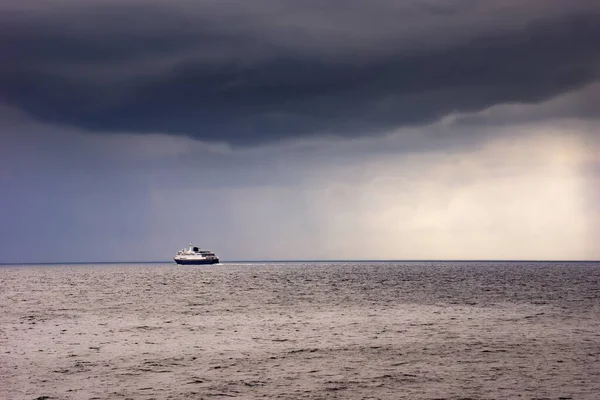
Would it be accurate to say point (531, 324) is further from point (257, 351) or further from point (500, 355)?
point (257, 351)

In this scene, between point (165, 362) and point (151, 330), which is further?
point (151, 330)

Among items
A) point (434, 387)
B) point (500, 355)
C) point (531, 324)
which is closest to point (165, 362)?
point (434, 387)

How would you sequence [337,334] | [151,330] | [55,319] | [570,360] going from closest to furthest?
[570,360] → [337,334] → [151,330] → [55,319]

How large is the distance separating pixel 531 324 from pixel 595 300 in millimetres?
48248

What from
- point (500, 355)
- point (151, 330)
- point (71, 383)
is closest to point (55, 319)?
point (151, 330)

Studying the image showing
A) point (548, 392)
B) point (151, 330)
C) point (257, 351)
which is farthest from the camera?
point (151, 330)

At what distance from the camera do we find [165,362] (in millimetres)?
51625

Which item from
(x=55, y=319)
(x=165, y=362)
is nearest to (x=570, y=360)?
(x=165, y=362)

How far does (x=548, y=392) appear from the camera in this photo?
3978 cm

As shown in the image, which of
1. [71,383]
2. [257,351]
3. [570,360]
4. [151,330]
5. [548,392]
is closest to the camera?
[548,392]

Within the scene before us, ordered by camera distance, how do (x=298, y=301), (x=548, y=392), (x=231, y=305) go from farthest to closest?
(x=298, y=301) → (x=231, y=305) → (x=548, y=392)

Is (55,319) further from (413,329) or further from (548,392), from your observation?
(548,392)

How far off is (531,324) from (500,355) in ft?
89.2

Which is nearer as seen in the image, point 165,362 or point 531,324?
point 165,362
